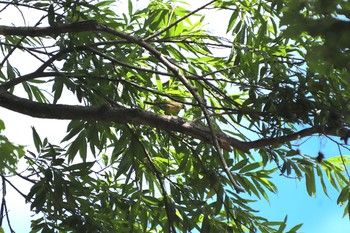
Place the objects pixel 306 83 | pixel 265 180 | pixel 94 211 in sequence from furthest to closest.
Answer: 1. pixel 265 180
2. pixel 94 211
3. pixel 306 83

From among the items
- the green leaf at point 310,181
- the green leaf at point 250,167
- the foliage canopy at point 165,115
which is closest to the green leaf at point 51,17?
the foliage canopy at point 165,115

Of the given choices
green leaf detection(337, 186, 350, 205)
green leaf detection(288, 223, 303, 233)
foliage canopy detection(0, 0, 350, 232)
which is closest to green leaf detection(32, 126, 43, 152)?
foliage canopy detection(0, 0, 350, 232)

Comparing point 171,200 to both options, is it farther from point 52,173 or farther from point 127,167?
point 52,173

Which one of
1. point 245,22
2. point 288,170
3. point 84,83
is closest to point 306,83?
point 288,170

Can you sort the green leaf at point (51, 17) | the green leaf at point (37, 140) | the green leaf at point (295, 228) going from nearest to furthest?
the green leaf at point (51, 17), the green leaf at point (37, 140), the green leaf at point (295, 228)

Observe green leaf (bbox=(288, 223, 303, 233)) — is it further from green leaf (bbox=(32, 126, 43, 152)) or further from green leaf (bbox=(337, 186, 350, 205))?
green leaf (bbox=(32, 126, 43, 152))

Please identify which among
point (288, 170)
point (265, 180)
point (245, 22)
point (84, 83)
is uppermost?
point (245, 22)

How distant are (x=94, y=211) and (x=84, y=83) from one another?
494 millimetres

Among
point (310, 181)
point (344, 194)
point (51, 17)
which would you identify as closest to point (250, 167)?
point (310, 181)

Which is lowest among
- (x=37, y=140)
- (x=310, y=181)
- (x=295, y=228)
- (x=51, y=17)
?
(x=295, y=228)

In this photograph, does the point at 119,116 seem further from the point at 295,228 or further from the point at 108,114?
the point at 295,228

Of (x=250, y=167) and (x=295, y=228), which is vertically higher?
(x=250, y=167)

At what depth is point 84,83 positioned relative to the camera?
207cm

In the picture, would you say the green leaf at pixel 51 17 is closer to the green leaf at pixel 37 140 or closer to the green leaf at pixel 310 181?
the green leaf at pixel 37 140
